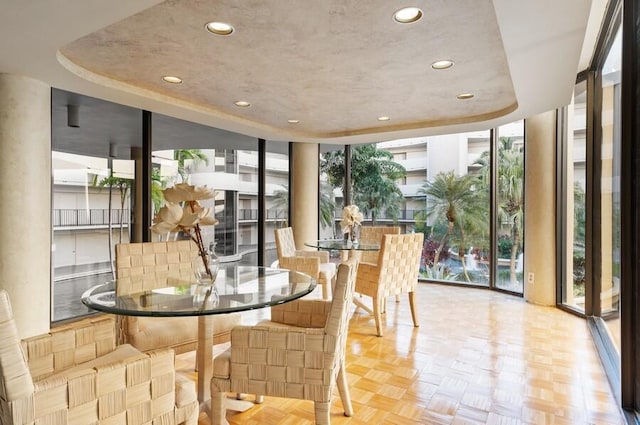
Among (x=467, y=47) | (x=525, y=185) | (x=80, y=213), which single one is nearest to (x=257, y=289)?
(x=467, y=47)

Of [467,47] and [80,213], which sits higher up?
[467,47]

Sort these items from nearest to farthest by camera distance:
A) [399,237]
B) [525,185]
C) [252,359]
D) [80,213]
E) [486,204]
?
1. [252,359]
2. [399,237]
3. [80,213]
4. [525,185]
5. [486,204]

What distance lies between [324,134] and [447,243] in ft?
8.29

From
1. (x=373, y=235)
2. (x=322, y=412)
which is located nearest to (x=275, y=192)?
(x=373, y=235)

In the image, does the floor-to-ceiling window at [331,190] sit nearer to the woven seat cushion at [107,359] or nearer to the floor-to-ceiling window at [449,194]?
the floor-to-ceiling window at [449,194]

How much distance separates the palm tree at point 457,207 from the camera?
5527 millimetres

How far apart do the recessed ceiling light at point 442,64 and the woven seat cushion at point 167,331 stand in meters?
2.40

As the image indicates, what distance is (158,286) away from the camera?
210 cm

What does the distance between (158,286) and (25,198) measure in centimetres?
174

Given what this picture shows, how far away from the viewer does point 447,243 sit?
575cm

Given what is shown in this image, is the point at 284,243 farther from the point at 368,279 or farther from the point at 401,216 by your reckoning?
the point at 401,216

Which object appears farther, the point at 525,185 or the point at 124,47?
the point at 525,185

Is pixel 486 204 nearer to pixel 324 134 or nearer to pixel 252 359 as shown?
pixel 324 134

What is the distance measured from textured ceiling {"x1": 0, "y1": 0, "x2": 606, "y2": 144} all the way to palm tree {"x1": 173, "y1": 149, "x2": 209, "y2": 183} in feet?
2.14
